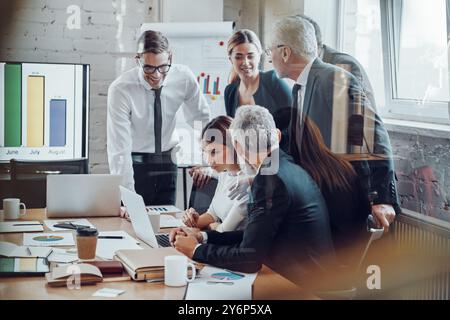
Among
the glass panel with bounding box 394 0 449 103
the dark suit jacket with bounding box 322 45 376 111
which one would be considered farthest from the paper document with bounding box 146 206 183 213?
the glass panel with bounding box 394 0 449 103

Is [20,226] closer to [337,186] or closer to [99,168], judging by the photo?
[99,168]

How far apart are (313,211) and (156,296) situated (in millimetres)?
571

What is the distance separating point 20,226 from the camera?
2361mm

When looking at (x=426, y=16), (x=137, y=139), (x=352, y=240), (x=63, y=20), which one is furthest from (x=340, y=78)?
(x=63, y=20)

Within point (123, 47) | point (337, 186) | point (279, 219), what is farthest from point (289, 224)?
point (123, 47)

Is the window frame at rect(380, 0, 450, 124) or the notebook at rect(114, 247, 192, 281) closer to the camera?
the notebook at rect(114, 247, 192, 281)

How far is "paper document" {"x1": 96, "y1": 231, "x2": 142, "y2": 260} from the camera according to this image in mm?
2141

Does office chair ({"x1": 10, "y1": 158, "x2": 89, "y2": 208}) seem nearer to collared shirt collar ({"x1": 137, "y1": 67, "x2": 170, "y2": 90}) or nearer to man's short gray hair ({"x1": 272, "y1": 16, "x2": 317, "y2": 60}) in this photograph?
collared shirt collar ({"x1": 137, "y1": 67, "x2": 170, "y2": 90})

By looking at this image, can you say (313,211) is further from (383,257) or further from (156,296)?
(156,296)

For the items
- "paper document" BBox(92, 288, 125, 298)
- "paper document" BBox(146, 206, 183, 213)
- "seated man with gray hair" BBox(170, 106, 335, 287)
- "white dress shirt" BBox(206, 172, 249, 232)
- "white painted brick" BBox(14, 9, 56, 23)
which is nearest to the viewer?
"paper document" BBox(92, 288, 125, 298)

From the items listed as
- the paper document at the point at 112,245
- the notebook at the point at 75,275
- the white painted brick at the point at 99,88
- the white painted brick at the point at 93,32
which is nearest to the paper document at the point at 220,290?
the notebook at the point at 75,275

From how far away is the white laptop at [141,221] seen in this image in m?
2.15

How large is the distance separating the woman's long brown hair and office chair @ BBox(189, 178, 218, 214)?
0.33 meters

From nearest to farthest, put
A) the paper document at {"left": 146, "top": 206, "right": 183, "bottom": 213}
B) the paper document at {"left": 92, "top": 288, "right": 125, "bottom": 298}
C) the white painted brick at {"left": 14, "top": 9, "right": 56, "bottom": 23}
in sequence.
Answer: the paper document at {"left": 92, "top": 288, "right": 125, "bottom": 298}, the white painted brick at {"left": 14, "top": 9, "right": 56, "bottom": 23}, the paper document at {"left": 146, "top": 206, "right": 183, "bottom": 213}
